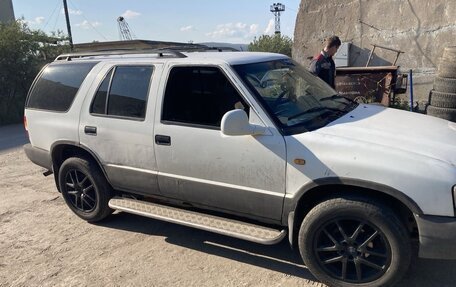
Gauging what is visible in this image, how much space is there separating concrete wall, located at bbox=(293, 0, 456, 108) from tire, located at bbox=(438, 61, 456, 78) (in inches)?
88.4

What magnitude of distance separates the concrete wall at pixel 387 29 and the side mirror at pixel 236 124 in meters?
7.84

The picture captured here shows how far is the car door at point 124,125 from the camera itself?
410 cm

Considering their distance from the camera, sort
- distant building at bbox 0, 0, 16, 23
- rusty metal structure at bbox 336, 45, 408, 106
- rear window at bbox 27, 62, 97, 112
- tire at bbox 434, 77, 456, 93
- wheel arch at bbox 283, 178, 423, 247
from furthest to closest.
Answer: distant building at bbox 0, 0, 16, 23
rusty metal structure at bbox 336, 45, 408, 106
tire at bbox 434, 77, 456, 93
rear window at bbox 27, 62, 97, 112
wheel arch at bbox 283, 178, 423, 247

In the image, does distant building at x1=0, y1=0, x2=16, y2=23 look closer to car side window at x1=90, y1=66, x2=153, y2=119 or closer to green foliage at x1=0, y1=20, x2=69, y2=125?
green foliage at x1=0, y1=20, x2=69, y2=125

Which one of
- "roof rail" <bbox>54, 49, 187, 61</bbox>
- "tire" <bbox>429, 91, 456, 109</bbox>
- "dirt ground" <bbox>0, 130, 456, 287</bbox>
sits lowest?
"dirt ground" <bbox>0, 130, 456, 287</bbox>

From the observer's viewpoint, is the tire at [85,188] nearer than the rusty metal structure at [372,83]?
Yes

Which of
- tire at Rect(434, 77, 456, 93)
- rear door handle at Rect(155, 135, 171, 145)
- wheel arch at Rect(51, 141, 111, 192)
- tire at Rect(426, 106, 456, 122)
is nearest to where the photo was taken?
rear door handle at Rect(155, 135, 171, 145)

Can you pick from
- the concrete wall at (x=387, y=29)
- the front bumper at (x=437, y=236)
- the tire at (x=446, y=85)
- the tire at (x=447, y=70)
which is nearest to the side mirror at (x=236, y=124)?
the front bumper at (x=437, y=236)

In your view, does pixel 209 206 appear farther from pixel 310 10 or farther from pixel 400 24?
pixel 310 10

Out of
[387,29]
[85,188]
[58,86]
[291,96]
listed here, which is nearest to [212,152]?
[291,96]

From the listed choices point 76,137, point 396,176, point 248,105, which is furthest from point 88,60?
point 396,176

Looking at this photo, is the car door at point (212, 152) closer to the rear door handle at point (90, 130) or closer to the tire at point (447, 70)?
the rear door handle at point (90, 130)

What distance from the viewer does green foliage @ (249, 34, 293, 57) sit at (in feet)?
102

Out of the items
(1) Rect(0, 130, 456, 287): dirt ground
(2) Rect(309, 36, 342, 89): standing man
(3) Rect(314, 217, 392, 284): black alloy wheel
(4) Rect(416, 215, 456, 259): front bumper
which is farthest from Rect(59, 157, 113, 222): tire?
(2) Rect(309, 36, 342, 89): standing man
